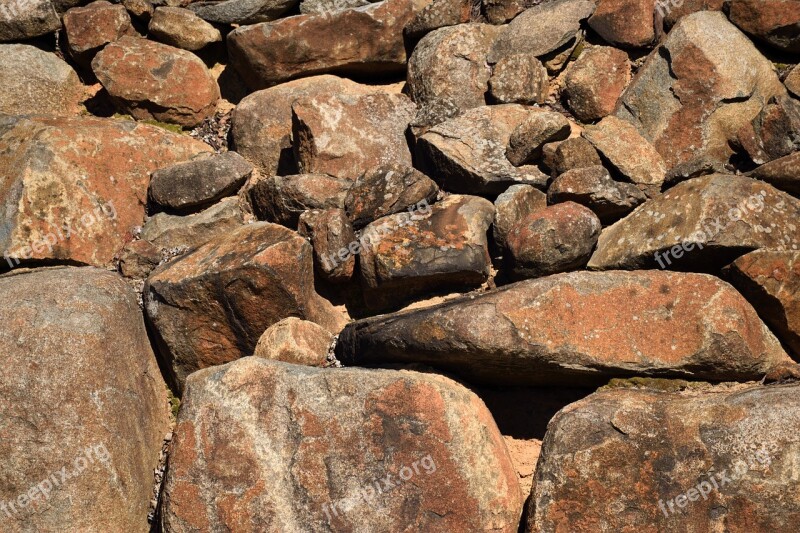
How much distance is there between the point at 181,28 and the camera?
10.5 metres

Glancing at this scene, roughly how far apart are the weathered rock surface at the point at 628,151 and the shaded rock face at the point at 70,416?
4.31 m

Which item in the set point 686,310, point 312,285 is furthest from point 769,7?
point 312,285

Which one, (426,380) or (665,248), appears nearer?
(426,380)

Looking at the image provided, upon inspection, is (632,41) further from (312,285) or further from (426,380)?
(426,380)

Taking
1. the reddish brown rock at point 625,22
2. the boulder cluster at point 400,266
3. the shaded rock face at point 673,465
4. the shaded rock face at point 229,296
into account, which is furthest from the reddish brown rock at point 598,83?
the shaded rock face at point 673,465

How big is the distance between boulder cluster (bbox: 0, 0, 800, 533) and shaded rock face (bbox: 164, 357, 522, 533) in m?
0.02

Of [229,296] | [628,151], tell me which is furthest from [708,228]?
[229,296]

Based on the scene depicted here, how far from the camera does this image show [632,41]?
9680mm

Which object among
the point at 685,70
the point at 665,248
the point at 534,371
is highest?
the point at 685,70

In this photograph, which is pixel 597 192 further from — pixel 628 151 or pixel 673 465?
pixel 673 465

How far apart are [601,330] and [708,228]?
1.19m

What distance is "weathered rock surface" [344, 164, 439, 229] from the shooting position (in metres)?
8.68

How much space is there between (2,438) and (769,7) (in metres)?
7.27

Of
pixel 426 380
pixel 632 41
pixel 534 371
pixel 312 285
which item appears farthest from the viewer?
pixel 632 41
